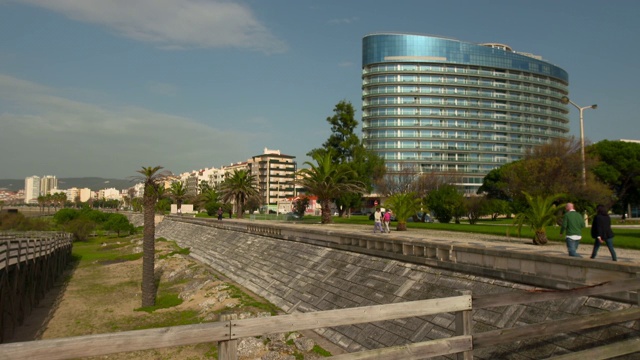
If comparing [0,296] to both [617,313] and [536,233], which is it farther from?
[536,233]

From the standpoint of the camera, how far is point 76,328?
18.8m

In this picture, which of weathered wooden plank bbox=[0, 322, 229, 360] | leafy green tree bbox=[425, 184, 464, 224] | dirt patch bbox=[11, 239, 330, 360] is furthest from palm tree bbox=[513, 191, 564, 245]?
leafy green tree bbox=[425, 184, 464, 224]

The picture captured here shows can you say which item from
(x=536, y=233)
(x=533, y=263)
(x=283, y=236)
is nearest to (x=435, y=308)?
(x=533, y=263)

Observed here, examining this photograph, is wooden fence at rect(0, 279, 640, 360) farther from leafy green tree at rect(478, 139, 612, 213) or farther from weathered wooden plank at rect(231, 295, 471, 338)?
leafy green tree at rect(478, 139, 612, 213)

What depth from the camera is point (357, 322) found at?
160 inches

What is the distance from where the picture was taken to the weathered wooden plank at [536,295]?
451 cm

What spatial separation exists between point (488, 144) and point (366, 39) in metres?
41.7

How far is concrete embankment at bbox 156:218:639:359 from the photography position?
841 cm

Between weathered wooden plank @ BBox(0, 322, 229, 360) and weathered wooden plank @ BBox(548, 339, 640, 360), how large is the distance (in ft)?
12.3

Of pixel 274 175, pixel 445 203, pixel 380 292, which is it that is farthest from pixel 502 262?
pixel 274 175

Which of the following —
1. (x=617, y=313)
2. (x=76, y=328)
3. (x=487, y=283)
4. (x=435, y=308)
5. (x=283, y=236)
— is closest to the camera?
(x=435, y=308)

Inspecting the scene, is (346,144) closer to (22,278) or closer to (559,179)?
(559,179)

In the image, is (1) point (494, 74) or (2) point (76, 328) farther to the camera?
(1) point (494, 74)

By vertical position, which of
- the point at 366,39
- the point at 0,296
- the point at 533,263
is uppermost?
the point at 366,39
